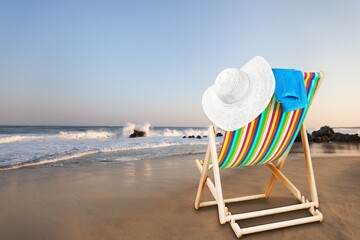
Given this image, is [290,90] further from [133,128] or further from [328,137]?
[133,128]

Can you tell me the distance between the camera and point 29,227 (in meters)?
2.08

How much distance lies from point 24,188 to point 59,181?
1.68 ft

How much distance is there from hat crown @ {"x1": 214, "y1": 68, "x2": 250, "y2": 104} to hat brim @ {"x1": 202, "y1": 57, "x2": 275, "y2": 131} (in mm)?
44

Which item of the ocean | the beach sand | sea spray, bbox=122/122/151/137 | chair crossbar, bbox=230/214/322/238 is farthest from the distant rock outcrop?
sea spray, bbox=122/122/151/137

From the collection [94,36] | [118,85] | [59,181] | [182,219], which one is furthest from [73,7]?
[182,219]

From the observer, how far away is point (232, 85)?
188cm

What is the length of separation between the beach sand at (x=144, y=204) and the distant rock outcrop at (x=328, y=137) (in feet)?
26.2

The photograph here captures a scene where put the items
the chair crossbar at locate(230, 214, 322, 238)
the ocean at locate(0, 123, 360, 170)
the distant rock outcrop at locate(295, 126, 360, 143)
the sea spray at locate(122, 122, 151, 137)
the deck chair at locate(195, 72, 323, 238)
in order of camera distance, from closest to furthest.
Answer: the chair crossbar at locate(230, 214, 322, 238)
the deck chair at locate(195, 72, 323, 238)
the ocean at locate(0, 123, 360, 170)
the distant rock outcrop at locate(295, 126, 360, 143)
the sea spray at locate(122, 122, 151, 137)

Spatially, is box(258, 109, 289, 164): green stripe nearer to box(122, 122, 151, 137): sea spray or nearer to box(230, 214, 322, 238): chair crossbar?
box(230, 214, 322, 238): chair crossbar

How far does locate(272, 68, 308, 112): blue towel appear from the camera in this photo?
178cm

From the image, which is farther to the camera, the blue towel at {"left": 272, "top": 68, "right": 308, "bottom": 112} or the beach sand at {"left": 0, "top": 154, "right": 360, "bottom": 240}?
the beach sand at {"left": 0, "top": 154, "right": 360, "bottom": 240}

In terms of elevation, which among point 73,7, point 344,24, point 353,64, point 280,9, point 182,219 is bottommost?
point 182,219

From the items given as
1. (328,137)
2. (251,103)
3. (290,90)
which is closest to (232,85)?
(251,103)

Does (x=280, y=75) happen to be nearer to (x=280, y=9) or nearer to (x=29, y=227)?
(x=29, y=227)
